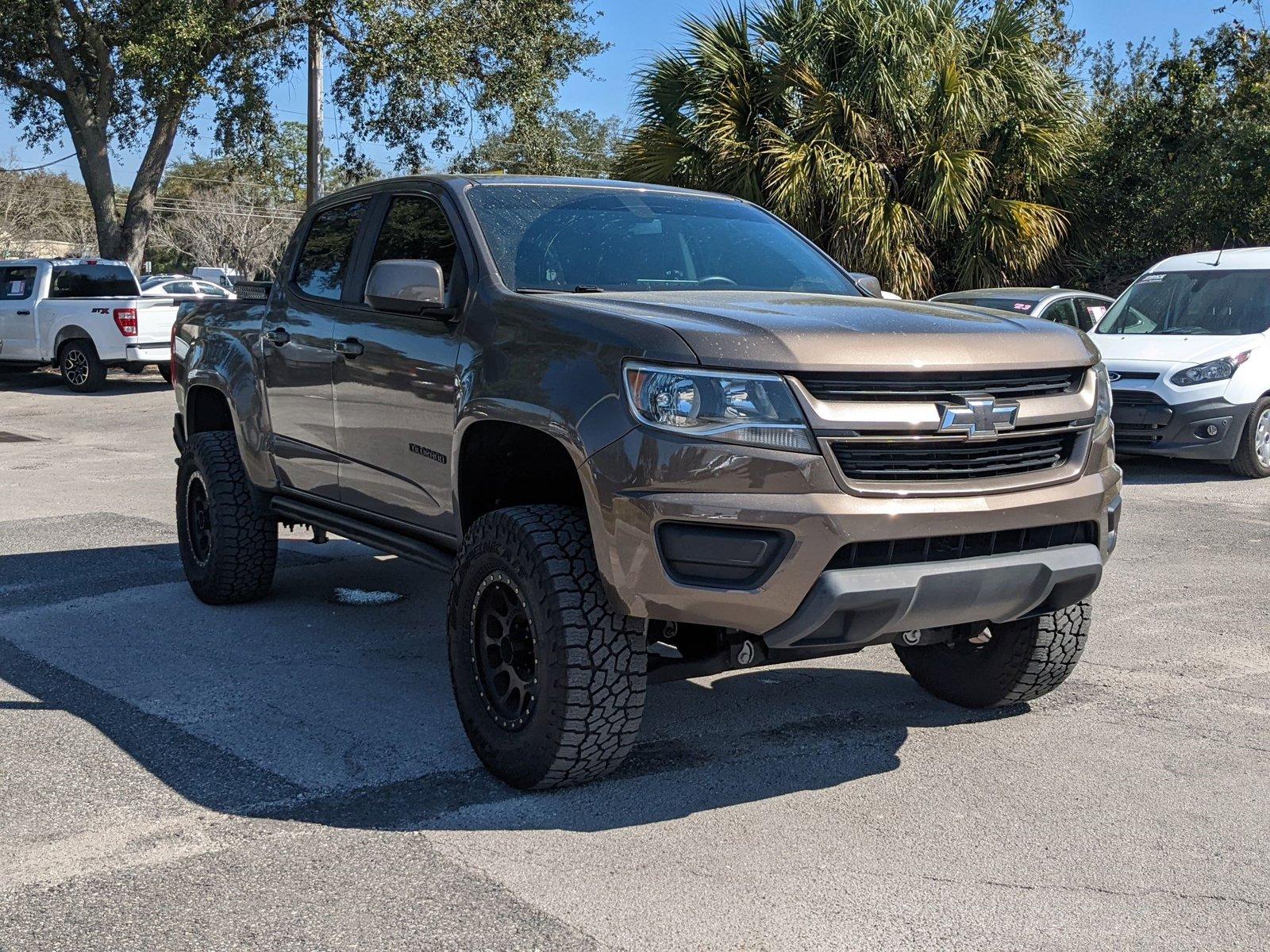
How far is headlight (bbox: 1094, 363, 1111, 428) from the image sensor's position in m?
4.34

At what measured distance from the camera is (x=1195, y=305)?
12086 mm

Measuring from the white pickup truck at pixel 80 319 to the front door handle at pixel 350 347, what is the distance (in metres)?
15.4

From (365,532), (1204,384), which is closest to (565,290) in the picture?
(365,532)

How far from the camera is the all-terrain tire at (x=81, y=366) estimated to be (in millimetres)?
20125

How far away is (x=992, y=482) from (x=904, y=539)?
346mm

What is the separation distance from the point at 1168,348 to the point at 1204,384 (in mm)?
572

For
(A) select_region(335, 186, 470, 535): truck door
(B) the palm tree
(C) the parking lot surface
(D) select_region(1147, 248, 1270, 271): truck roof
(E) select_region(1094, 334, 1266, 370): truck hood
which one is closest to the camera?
(C) the parking lot surface

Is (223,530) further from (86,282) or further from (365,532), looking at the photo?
(86,282)

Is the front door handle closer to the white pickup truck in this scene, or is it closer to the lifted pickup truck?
the lifted pickup truck

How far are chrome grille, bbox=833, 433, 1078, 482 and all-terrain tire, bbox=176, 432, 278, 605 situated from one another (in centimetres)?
350

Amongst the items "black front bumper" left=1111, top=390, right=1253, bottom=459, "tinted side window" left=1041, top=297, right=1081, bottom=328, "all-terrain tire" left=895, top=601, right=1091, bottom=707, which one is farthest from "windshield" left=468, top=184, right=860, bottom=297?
"tinted side window" left=1041, top=297, right=1081, bottom=328

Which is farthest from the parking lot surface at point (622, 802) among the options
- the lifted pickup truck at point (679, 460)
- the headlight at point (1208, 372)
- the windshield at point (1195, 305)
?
the windshield at point (1195, 305)

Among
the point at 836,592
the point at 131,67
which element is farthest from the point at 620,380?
the point at 131,67

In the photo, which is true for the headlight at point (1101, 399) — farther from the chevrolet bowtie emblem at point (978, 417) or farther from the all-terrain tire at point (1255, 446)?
the all-terrain tire at point (1255, 446)
